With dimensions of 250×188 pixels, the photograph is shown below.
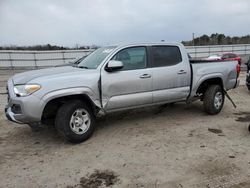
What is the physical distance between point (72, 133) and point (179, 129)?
226 centimetres

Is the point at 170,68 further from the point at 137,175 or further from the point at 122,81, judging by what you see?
the point at 137,175

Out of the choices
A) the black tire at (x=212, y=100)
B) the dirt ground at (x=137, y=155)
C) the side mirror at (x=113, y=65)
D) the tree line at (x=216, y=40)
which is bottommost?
the dirt ground at (x=137, y=155)

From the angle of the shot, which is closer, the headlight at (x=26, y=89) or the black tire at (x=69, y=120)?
the headlight at (x=26, y=89)

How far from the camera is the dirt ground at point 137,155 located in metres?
4.00

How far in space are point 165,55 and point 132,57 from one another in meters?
0.92

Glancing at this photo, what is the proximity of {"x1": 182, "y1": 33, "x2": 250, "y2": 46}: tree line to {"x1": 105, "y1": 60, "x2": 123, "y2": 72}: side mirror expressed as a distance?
51.9 meters

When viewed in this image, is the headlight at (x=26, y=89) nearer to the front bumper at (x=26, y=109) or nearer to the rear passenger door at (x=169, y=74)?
the front bumper at (x=26, y=109)

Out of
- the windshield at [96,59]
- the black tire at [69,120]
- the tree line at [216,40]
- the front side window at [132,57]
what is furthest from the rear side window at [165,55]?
the tree line at [216,40]

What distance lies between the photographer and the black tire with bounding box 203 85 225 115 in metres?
7.22

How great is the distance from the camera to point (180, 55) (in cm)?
688

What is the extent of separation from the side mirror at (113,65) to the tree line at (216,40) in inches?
2045

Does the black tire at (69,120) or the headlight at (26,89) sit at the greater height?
the headlight at (26,89)

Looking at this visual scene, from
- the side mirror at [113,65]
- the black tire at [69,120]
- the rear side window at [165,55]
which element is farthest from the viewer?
the rear side window at [165,55]

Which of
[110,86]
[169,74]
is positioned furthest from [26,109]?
[169,74]
